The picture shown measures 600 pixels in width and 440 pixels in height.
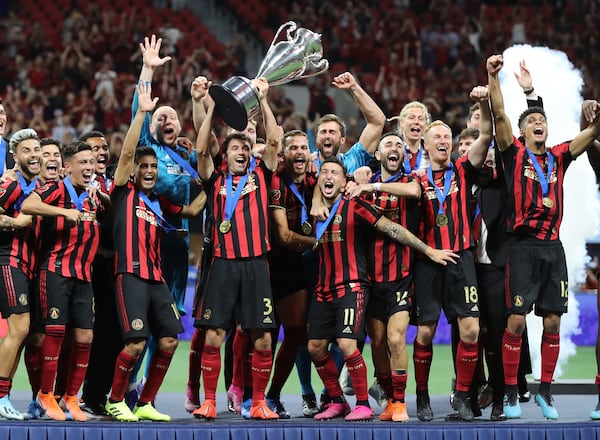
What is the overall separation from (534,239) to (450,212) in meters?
0.51

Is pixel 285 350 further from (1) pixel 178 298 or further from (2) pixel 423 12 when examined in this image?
(2) pixel 423 12

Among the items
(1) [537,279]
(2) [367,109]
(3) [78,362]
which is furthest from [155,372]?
(1) [537,279]

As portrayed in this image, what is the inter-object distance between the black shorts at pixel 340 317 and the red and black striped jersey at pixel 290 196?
551 millimetres

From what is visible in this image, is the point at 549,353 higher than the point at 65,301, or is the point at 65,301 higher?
the point at 65,301

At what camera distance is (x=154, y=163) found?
635cm

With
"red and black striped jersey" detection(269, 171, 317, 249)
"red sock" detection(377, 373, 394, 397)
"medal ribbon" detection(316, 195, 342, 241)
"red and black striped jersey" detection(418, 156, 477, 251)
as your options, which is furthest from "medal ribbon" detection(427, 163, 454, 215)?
"red sock" detection(377, 373, 394, 397)

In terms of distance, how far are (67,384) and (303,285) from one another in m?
1.53

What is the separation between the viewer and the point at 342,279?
630 cm

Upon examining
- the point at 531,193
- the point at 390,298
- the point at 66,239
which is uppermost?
the point at 531,193

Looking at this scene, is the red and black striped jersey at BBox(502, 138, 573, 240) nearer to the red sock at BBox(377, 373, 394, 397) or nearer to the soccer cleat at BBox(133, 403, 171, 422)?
the red sock at BBox(377, 373, 394, 397)

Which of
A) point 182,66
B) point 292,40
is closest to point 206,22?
point 182,66

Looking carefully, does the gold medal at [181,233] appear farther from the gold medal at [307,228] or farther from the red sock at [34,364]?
the red sock at [34,364]

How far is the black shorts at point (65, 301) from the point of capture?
20.0 feet

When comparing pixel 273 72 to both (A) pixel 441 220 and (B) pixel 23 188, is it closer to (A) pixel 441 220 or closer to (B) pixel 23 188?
(A) pixel 441 220
